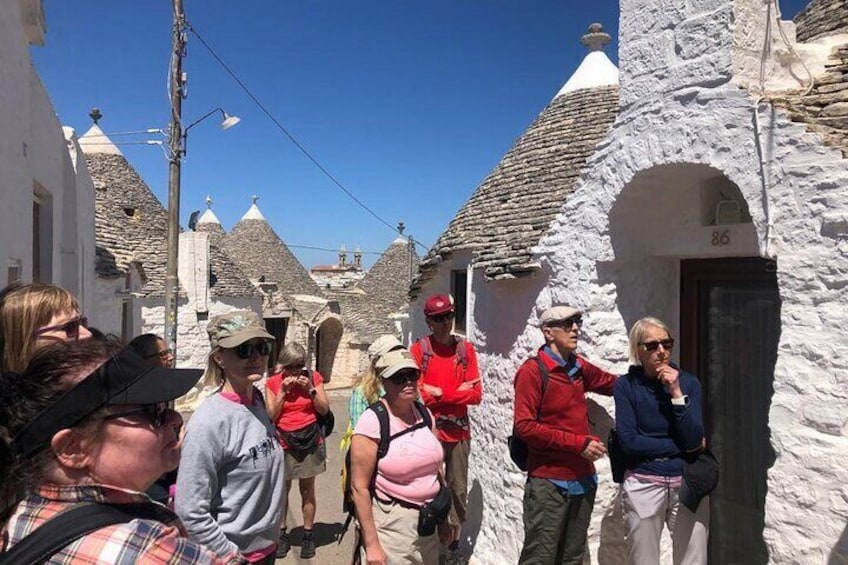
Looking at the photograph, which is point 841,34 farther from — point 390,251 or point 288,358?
point 390,251

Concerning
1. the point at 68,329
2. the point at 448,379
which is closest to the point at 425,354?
the point at 448,379

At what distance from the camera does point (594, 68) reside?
26.7ft

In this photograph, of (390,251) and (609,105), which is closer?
(609,105)

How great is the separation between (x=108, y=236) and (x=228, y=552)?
41.2 feet

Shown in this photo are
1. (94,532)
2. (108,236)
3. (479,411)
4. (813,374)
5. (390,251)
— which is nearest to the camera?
(94,532)

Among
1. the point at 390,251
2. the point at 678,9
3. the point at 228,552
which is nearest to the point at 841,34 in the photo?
the point at 678,9

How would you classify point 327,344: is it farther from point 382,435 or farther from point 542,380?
point 382,435

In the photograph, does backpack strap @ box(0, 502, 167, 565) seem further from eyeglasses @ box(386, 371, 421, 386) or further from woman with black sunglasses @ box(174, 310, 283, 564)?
eyeglasses @ box(386, 371, 421, 386)

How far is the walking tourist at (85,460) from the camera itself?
126 centimetres

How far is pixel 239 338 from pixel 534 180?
4777mm

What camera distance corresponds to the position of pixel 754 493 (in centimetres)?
405

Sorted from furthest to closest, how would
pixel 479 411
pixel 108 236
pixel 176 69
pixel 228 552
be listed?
pixel 108 236 < pixel 176 69 < pixel 479 411 < pixel 228 552

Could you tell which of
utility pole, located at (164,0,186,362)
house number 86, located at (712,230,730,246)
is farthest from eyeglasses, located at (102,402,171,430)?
utility pole, located at (164,0,186,362)

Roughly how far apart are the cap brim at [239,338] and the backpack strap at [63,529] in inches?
53.6
